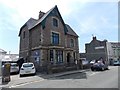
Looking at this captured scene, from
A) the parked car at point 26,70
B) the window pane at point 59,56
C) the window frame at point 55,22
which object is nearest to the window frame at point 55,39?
the window frame at point 55,22

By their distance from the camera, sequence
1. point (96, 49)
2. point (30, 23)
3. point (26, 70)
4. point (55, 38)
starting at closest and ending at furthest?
point (26, 70), point (55, 38), point (30, 23), point (96, 49)

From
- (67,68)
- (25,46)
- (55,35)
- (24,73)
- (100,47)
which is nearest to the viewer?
(24,73)

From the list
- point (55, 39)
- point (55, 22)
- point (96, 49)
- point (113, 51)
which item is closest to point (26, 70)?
point (55, 39)

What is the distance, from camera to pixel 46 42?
22.7 metres

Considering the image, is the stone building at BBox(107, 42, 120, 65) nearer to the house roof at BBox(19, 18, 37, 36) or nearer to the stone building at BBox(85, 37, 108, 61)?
the stone building at BBox(85, 37, 108, 61)

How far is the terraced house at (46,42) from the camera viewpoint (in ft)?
72.8

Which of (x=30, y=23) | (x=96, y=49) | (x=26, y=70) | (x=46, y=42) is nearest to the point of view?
(x=26, y=70)

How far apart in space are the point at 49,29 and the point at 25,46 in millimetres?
6437

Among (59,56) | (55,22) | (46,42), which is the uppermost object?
(55,22)

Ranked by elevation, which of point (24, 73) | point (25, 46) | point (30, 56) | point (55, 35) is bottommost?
point (24, 73)

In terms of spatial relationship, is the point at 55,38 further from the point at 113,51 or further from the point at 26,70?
the point at 113,51

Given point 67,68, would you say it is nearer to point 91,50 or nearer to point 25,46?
point 25,46

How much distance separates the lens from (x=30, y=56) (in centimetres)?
2462

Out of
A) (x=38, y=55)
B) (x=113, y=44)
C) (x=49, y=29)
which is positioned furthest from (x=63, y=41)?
(x=113, y=44)
